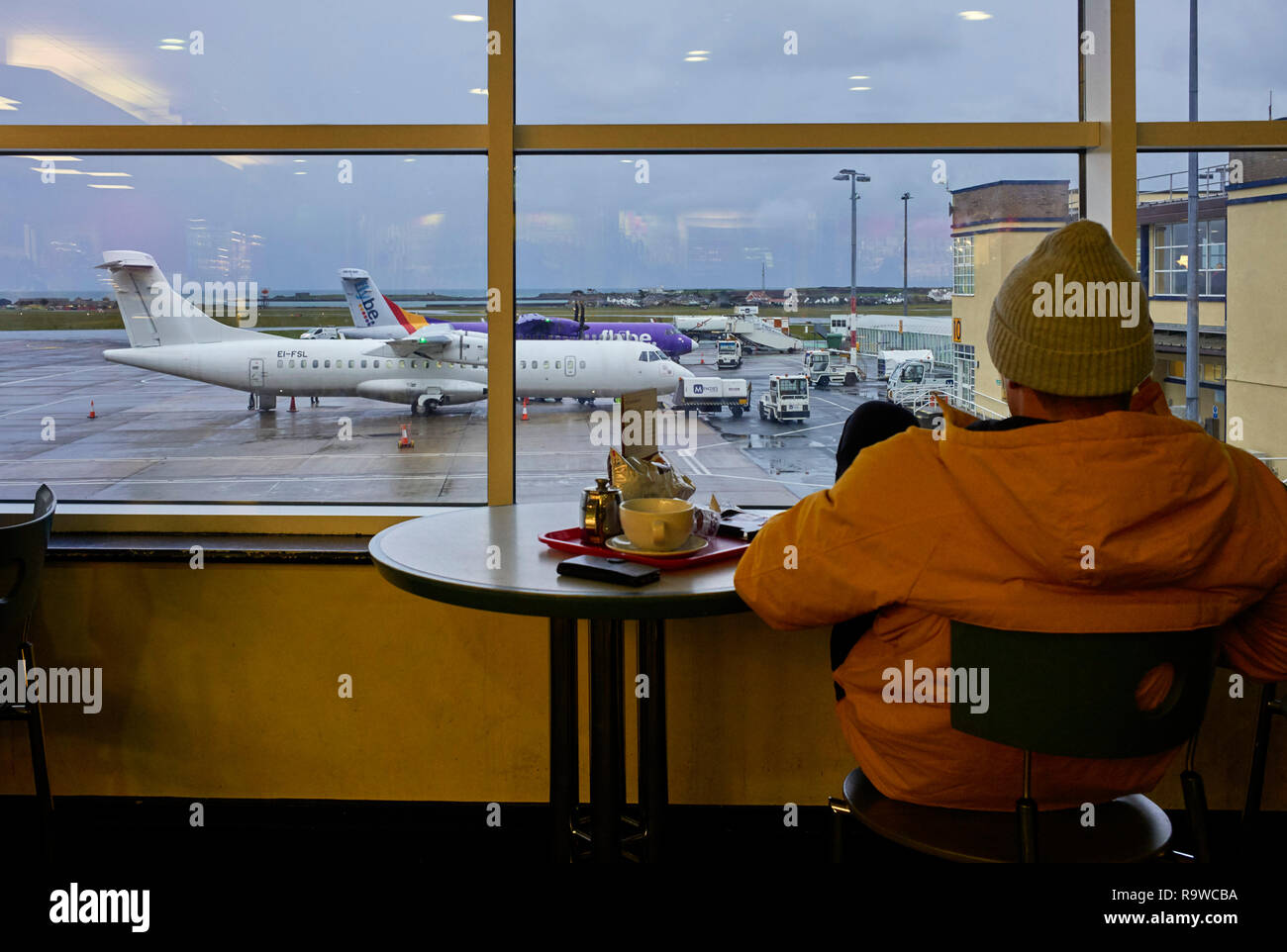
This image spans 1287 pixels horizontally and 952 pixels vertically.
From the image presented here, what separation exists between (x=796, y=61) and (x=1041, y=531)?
1.91m

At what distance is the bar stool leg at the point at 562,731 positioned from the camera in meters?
1.88

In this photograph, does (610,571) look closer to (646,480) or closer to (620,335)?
(646,480)

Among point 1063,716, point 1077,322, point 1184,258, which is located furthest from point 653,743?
point 1184,258

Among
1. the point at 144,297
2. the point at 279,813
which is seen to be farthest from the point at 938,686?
the point at 144,297

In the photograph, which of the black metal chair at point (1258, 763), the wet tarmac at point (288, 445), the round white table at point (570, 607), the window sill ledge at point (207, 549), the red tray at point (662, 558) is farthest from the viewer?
the wet tarmac at point (288, 445)

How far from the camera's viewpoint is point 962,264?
2.68 meters

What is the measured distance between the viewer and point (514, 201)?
2.56 meters

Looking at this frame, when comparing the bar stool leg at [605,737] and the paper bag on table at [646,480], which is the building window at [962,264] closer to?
the paper bag on table at [646,480]

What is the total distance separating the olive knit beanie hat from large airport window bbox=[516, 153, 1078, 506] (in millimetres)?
1313

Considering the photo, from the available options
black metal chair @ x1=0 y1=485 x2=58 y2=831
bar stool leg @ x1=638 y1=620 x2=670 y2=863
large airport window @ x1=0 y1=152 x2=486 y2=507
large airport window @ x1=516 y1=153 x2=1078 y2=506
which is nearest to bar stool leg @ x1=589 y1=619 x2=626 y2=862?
bar stool leg @ x1=638 y1=620 x2=670 y2=863

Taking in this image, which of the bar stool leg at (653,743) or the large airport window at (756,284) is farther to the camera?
the large airport window at (756,284)

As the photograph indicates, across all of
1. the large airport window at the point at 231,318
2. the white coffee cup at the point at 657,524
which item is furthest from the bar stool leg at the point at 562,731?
the large airport window at the point at 231,318

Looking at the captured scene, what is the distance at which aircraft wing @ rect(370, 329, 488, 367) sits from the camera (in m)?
2.64

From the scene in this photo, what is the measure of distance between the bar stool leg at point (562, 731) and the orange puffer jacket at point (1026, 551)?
2.00 feet
